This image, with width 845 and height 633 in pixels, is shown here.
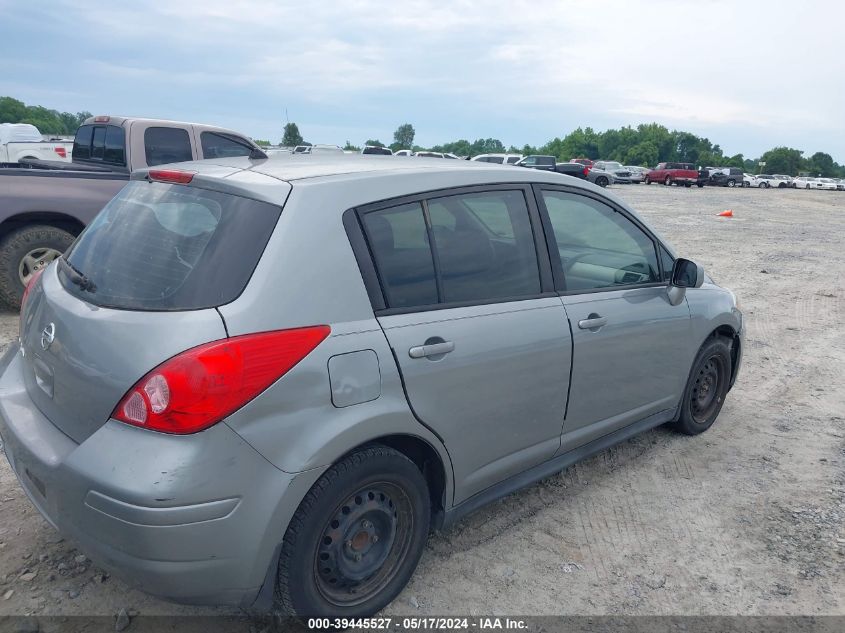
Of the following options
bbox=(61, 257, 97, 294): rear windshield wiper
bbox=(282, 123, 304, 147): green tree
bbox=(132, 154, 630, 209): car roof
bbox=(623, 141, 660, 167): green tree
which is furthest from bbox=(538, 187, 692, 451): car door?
bbox=(623, 141, 660, 167): green tree

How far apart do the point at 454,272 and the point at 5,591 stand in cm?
230

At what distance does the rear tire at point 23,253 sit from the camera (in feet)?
20.7

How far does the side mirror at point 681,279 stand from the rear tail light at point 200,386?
8.50 feet

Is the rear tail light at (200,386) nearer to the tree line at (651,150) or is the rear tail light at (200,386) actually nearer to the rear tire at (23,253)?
the rear tire at (23,253)

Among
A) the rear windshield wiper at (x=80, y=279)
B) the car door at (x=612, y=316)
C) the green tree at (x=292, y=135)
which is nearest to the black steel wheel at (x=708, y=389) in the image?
the car door at (x=612, y=316)

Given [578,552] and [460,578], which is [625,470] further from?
[460,578]

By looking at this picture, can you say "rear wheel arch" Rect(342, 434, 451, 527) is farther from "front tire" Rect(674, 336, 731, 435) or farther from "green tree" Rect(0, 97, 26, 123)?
"green tree" Rect(0, 97, 26, 123)

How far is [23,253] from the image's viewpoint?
6.36 m

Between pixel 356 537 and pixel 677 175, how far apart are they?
46.9 metres

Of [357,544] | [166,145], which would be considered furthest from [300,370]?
[166,145]

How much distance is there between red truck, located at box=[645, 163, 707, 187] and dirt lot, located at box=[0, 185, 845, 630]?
42.9 m

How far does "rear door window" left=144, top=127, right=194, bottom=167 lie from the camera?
8.09 m

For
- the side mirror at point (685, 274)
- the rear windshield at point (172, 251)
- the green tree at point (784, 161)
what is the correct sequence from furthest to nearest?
the green tree at point (784, 161) → the side mirror at point (685, 274) → the rear windshield at point (172, 251)

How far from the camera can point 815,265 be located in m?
11.9
